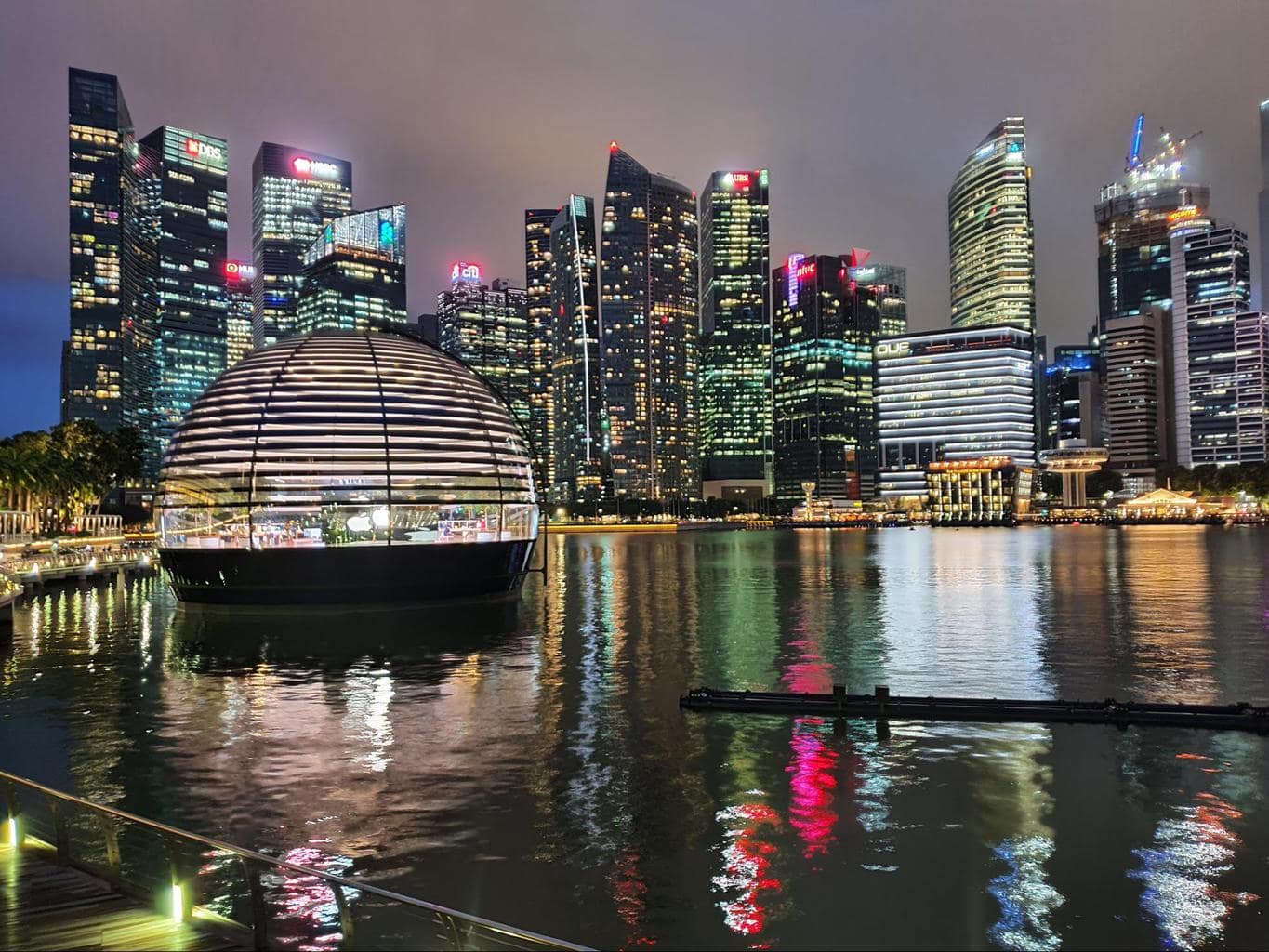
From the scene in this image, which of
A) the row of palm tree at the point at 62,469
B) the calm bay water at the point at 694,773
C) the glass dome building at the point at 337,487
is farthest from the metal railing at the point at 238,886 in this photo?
the row of palm tree at the point at 62,469

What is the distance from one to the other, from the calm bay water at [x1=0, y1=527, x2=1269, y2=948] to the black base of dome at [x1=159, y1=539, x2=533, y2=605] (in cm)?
500

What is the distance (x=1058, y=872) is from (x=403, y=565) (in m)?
42.7

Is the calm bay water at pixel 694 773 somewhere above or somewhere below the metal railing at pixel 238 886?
below

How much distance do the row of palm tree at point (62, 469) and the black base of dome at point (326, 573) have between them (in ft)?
238

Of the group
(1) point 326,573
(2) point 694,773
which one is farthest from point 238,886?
(1) point 326,573

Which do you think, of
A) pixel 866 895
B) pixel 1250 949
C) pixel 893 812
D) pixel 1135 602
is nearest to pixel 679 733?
pixel 893 812

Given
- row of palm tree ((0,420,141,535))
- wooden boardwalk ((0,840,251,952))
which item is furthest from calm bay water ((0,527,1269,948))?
row of palm tree ((0,420,141,535))

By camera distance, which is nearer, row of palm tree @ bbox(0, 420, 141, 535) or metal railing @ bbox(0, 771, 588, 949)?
metal railing @ bbox(0, 771, 588, 949)

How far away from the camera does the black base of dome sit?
5144 cm

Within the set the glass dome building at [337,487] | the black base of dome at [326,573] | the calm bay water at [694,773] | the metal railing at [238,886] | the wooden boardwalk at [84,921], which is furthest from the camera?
the glass dome building at [337,487]

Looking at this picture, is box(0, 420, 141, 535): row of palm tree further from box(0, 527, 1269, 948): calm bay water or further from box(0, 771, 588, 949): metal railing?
box(0, 771, 588, 949): metal railing

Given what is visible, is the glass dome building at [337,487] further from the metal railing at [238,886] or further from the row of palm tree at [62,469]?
the row of palm tree at [62,469]

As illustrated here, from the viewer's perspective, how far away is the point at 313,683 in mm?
32281

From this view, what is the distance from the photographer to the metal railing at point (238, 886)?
902 cm
